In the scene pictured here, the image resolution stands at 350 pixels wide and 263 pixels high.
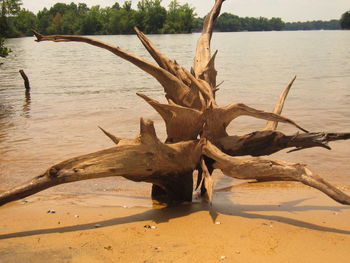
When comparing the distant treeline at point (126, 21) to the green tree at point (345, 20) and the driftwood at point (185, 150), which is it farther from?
the driftwood at point (185, 150)

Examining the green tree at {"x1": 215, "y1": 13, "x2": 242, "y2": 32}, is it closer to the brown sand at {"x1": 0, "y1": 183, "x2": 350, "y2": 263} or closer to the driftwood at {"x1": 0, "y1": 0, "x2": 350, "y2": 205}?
the driftwood at {"x1": 0, "y1": 0, "x2": 350, "y2": 205}

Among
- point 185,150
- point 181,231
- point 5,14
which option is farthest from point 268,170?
point 5,14

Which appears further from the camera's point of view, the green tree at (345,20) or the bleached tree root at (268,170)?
the green tree at (345,20)

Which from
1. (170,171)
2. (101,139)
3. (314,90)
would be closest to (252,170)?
(170,171)

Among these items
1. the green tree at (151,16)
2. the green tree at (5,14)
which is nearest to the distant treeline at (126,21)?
the green tree at (151,16)

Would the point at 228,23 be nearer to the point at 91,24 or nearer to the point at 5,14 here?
the point at 91,24

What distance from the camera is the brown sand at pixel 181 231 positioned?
→ 11.0ft

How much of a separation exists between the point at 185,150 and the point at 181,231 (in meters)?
0.81

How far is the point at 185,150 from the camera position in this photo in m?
4.31

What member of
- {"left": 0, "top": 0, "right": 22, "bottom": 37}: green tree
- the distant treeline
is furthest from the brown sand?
the distant treeline

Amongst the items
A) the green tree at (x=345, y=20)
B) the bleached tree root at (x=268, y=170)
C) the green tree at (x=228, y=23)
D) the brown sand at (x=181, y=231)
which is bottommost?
the green tree at (x=228, y=23)

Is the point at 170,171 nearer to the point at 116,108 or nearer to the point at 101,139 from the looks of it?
the point at 101,139

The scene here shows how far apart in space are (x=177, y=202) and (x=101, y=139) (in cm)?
388

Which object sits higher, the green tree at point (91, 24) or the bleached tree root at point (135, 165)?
the bleached tree root at point (135, 165)
